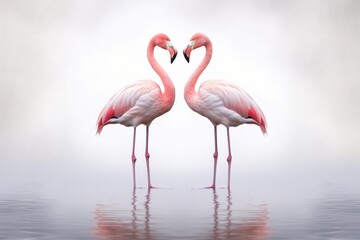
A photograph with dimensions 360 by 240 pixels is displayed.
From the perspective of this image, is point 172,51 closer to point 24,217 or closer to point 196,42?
point 196,42

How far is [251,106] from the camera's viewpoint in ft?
46.1

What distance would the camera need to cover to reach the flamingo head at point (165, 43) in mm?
13914

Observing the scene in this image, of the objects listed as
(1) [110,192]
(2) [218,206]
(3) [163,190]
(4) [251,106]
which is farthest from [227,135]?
(2) [218,206]

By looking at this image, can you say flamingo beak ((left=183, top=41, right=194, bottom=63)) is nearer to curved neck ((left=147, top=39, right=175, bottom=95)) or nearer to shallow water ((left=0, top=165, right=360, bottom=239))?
curved neck ((left=147, top=39, right=175, bottom=95))

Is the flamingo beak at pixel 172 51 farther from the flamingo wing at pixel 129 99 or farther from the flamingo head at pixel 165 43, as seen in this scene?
the flamingo wing at pixel 129 99

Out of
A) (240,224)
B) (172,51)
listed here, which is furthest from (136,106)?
(240,224)

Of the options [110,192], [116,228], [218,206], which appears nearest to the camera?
[116,228]

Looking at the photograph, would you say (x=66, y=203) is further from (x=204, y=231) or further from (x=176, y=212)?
(x=204, y=231)

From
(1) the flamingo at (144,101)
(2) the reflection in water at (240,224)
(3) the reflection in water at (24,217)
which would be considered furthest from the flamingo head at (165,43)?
(2) the reflection in water at (240,224)

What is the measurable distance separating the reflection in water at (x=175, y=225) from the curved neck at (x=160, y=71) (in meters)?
Answer: 4.25

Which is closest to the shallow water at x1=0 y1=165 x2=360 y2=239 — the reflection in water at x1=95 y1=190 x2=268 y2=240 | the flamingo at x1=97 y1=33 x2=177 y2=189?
the reflection in water at x1=95 y1=190 x2=268 y2=240

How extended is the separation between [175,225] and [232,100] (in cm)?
621

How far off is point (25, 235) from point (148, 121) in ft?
23.7

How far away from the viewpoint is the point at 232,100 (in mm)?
14008
